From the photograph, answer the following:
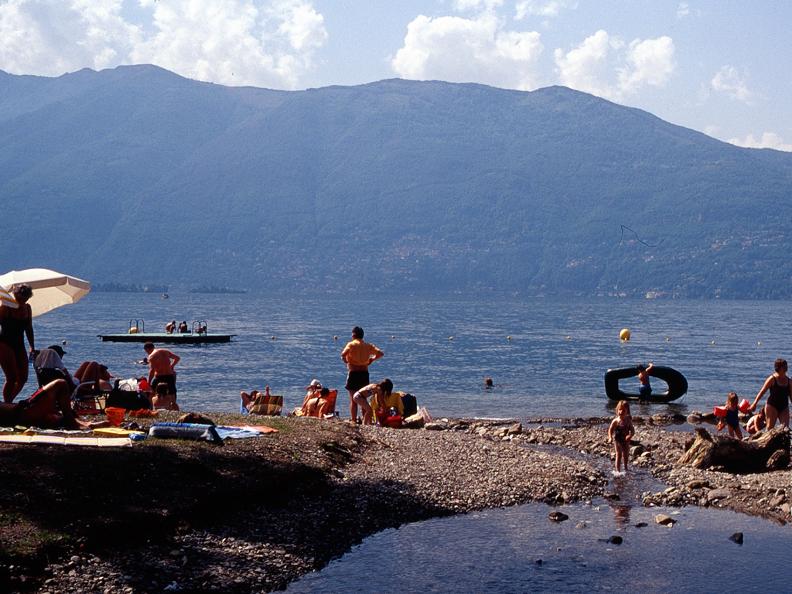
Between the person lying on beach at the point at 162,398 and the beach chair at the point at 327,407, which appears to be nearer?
the person lying on beach at the point at 162,398

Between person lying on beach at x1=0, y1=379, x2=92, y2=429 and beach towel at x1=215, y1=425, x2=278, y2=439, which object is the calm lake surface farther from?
person lying on beach at x1=0, y1=379, x2=92, y2=429

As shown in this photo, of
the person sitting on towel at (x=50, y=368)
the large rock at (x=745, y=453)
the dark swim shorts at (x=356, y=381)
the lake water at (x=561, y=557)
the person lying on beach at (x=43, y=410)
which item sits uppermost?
the person sitting on towel at (x=50, y=368)

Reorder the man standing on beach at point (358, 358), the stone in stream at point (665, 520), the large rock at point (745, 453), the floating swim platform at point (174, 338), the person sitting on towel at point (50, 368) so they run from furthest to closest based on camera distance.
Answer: the floating swim platform at point (174, 338) → the man standing on beach at point (358, 358) → the large rock at point (745, 453) → the person sitting on towel at point (50, 368) → the stone in stream at point (665, 520)

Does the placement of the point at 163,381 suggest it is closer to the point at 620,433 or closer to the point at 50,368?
the point at 50,368

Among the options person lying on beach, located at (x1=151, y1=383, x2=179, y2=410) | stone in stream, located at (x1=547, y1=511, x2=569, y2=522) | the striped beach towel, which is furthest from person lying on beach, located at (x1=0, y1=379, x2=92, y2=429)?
person lying on beach, located at (x1=151, y1=383, x2=179, y2=410)

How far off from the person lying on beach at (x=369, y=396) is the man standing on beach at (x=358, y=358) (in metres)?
0.21

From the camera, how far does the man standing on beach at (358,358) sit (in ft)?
75.0

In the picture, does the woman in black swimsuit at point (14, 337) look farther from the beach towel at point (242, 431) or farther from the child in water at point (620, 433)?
the child in water at point (620, 433)

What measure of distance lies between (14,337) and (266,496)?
19.1 feet

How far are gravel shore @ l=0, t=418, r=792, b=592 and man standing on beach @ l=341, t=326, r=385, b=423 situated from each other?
214 centimetres

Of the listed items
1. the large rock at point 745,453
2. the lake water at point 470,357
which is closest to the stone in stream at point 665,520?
the large rock at point 745,453

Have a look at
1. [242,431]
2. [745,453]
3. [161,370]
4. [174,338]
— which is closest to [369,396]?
[161,370]

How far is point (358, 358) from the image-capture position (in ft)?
75.4

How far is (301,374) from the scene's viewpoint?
56.4 m
